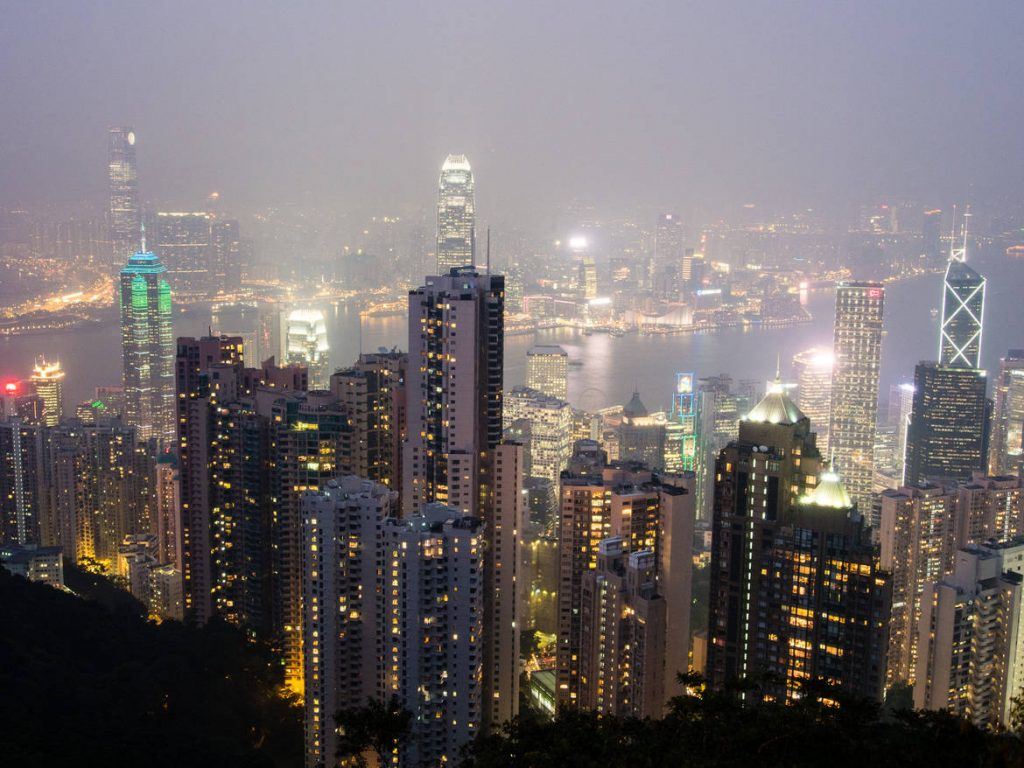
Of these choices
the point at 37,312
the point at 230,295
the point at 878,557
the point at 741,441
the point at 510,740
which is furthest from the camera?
the point at 230,295

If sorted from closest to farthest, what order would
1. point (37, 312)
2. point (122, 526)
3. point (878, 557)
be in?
1. point (878, 557)
2. point (122, 526)
3. point (37, 312)

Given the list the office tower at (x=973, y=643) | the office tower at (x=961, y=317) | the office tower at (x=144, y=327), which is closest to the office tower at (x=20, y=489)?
the office tower at (x=144, y=327)

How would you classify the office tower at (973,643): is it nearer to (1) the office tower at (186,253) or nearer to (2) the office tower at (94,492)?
(2) the office tower at (94,492)

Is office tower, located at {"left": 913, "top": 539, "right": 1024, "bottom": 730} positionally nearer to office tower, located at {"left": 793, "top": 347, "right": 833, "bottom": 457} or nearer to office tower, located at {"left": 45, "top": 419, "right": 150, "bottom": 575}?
office tower, located at {"left": 793, "top": 347, "right": 833, "bottom": 457}

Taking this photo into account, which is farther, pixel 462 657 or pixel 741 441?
pixel 741 441

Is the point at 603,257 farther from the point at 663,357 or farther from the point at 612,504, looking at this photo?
the point at 612,504

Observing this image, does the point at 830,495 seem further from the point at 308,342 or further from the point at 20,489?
the point at 20,489

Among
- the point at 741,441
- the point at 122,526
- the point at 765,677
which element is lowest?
the point at 122,526

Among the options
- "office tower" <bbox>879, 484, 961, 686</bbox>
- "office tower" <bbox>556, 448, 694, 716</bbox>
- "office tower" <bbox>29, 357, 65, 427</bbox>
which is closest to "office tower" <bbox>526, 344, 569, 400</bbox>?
"office tower" <bbox>29, 357, 65, 427</bbox>

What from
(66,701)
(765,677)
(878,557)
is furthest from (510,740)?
A: (66,701)
